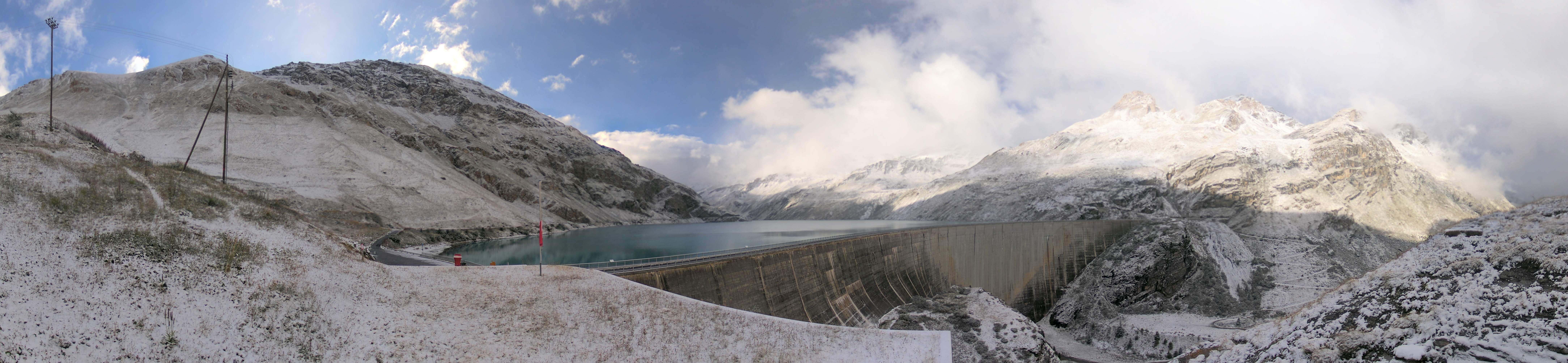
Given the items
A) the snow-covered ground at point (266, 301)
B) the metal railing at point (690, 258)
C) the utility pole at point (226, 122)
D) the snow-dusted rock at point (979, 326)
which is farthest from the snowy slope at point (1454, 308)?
the utility pole at point (226, 122)

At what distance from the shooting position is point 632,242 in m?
69.1

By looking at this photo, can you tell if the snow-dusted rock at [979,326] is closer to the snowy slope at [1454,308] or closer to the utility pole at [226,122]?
the snowy slope at [1454,308]

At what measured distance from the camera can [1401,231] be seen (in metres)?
74.1

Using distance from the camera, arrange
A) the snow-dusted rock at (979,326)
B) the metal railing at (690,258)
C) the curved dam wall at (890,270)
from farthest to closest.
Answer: the curved dam wall at (890,270), the snow-dusted rock at (979,326), the metal railing at (690,258)

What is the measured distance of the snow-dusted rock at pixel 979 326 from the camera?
22.2 metres

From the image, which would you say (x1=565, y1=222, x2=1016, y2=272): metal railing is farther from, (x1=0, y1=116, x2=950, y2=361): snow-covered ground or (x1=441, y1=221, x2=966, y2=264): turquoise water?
(x1=0, y1=116, x2=950, y2=361): snow-covered ground

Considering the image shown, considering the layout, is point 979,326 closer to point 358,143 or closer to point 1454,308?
point 1454,308

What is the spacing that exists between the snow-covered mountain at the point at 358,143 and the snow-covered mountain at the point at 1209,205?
44601mm

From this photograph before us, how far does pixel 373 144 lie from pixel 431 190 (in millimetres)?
19202

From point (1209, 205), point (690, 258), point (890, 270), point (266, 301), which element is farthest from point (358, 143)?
point (1209, 205)

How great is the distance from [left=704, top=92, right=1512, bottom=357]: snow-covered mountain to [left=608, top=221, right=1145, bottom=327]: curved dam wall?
8.37 feet

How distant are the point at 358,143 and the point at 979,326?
8767 cm

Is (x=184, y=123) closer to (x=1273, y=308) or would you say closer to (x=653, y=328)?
(x=653, y=328)

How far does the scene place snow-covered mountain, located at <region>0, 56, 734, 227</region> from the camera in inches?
2422
